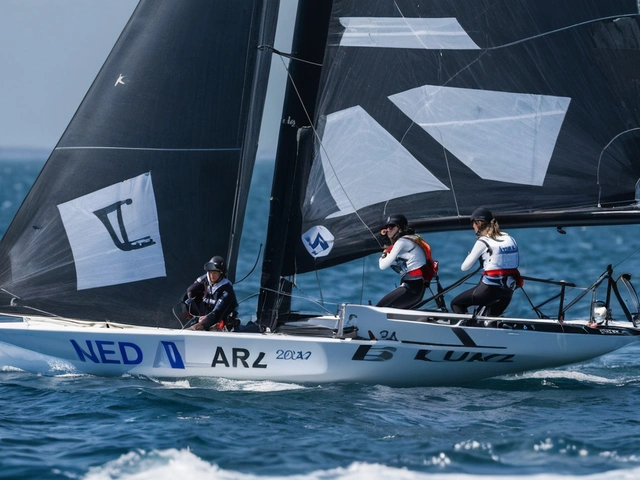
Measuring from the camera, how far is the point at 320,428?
8477 mm

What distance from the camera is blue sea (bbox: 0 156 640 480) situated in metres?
7.42

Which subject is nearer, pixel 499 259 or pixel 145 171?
pixel 499 259

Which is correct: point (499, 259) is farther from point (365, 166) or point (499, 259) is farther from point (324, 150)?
point (324, 150)

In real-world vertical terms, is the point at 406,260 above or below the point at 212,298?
above

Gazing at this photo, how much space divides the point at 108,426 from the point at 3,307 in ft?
8.30

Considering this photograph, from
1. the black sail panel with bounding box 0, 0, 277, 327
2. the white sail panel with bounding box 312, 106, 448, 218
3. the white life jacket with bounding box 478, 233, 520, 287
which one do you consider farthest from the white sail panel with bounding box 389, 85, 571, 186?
the black sail panel with bounding box 0, 0, 277, 327

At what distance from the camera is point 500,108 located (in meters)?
10.6

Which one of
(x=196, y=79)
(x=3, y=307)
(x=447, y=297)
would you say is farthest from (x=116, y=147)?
(x=447, y=297)

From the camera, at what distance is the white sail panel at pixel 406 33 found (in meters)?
10.5

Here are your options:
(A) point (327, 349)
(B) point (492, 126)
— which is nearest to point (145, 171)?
(A) point (327, 349)

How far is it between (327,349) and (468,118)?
2.87 m

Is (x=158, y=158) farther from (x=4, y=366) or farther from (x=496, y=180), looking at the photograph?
(x=496, y=180)

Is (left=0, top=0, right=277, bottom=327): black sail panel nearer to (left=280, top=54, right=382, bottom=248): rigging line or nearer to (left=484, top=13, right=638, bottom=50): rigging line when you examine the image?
(left=280, top=54, right=382, bottom=248): rigging line

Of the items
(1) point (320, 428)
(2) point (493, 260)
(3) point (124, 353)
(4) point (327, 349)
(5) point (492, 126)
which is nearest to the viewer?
(1) point (320, 428)
